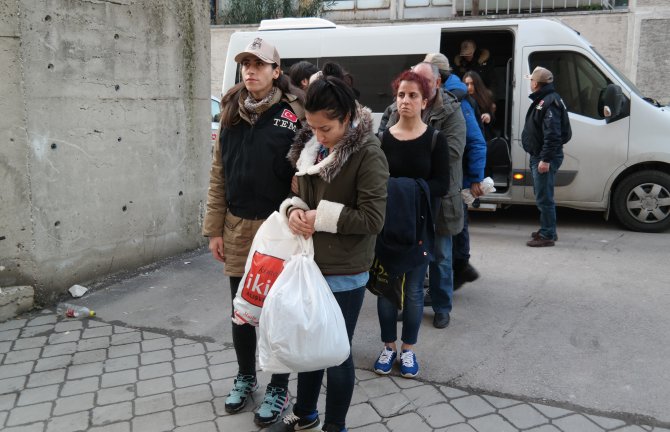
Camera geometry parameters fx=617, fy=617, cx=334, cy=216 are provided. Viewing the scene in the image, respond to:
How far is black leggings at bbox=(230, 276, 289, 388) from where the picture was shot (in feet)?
10.7

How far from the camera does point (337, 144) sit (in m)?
2.70

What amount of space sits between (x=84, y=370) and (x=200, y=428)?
43.1 inches

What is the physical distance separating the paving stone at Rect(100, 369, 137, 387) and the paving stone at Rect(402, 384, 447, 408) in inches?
64.5

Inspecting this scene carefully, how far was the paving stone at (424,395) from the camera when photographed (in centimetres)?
343

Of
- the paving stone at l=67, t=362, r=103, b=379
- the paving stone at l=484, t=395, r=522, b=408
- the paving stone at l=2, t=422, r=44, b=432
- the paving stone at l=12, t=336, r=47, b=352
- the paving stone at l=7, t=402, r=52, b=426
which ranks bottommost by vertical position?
the paving stone at l=2, t=422, r=44, b=432

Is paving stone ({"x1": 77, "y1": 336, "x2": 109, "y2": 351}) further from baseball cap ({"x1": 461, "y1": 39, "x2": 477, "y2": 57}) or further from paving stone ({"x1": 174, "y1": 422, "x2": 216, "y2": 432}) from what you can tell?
baseball cap ({"x1": 461, "y1": 39, "x2": 477, "y2": 57})

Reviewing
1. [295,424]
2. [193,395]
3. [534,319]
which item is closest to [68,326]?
[193,395]

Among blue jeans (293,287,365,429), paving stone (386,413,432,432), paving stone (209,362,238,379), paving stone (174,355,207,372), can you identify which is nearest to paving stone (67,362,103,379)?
paving stone (174,355,207,372)

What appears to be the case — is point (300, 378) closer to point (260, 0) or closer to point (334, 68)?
point (334, 68)

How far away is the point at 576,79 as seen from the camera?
7527 millimetres

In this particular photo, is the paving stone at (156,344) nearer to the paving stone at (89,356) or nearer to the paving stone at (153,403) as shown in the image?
the paving stone at (89,356)

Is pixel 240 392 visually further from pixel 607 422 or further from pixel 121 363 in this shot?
pixel 607 422

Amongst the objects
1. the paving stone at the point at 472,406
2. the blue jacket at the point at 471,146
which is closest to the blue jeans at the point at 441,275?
the blue jacket at the point at 471,146

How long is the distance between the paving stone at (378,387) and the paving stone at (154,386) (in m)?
1.13
